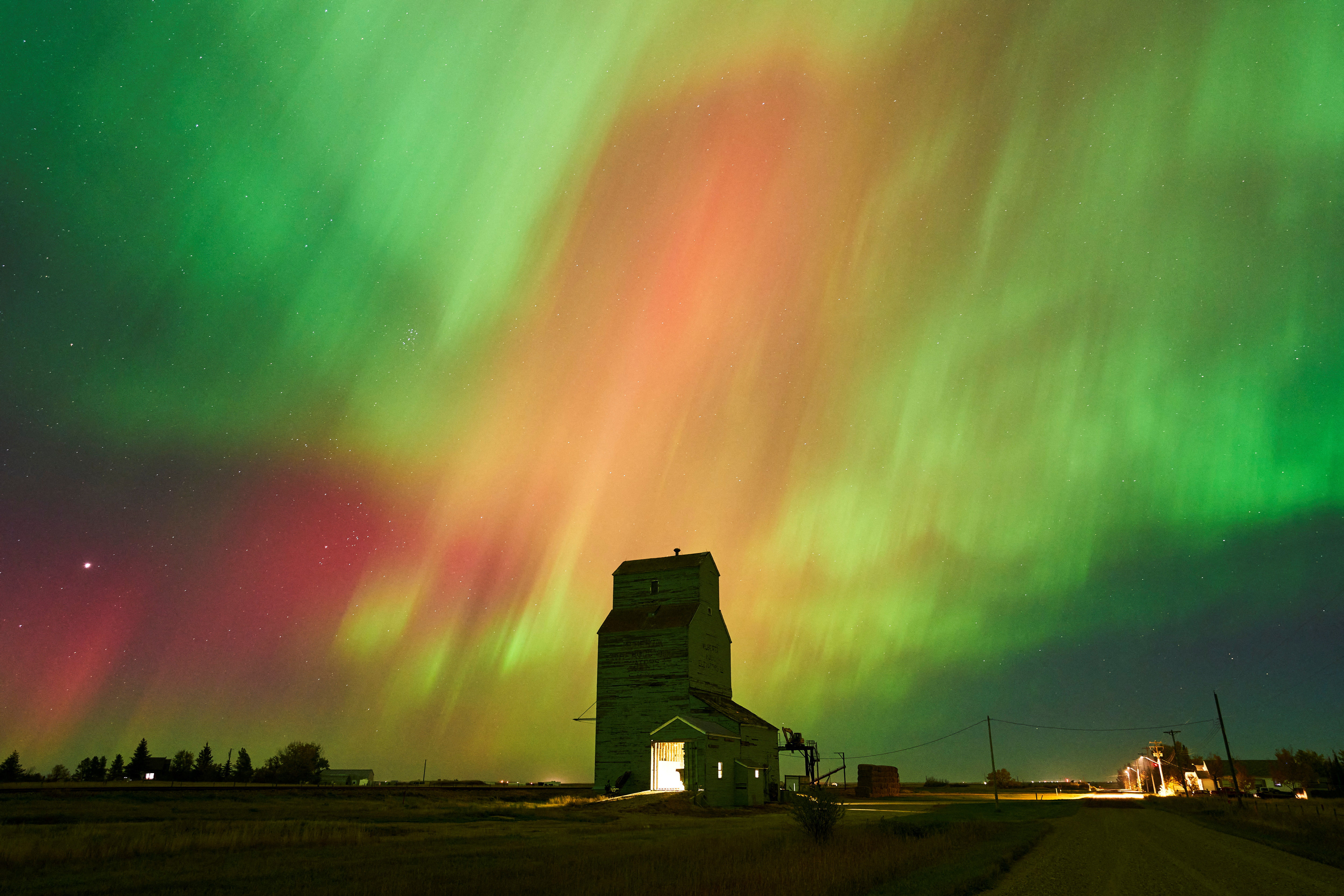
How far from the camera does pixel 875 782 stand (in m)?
75.4

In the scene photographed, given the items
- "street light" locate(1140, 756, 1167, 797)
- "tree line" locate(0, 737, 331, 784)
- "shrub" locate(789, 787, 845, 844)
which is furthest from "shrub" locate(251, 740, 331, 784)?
"street light" locate(1140, 756, 1167, 797)

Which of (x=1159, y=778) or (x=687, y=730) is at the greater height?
(x=687, y=730)

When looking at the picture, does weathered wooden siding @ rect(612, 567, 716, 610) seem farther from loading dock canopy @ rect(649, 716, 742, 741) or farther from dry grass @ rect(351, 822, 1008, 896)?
dry grass @ rect(351, 822, 1008, 896)

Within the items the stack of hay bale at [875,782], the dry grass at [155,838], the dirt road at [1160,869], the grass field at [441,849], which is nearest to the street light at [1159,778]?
the stack of hay bale at [875,782]

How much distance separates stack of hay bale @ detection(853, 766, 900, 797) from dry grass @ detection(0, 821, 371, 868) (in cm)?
6103

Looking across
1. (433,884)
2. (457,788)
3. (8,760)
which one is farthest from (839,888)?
(8,760)

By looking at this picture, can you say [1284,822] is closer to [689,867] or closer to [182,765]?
[689,867]

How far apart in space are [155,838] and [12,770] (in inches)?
2019

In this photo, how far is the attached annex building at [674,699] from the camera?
46.7m

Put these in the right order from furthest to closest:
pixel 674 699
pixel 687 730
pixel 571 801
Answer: pixel 674 699 → pixel 687 730 → pixel 571 801

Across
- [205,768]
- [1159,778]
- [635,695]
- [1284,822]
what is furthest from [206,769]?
[1159,778]

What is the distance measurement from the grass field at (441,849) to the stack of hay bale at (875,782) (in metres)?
41.3

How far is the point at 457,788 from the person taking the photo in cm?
6112

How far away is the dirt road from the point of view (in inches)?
713
